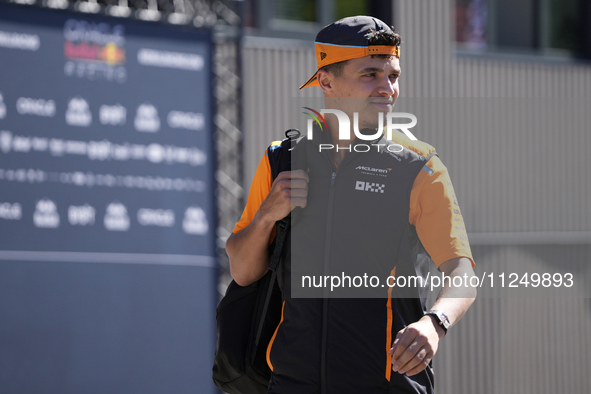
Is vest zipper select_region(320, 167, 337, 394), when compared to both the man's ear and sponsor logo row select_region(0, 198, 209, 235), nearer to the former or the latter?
the man's ear

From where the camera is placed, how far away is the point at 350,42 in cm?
199

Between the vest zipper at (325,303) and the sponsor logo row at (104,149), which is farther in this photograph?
the sponsor logo row at (104,149)

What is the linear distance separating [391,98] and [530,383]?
5.41 metres

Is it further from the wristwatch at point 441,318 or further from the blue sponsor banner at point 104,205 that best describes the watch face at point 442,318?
the blue sponsor banner at point 104,205

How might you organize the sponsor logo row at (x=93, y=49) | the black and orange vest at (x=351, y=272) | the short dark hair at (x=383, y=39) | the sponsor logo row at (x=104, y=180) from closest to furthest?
1. the black and orange vest at (x=351, y=272)
2. the short dark hair at (x=383, y=39)
3. the sponsor logo row at (x=104, y=180)
4. the sponsor logo row at (x=93, y=49)

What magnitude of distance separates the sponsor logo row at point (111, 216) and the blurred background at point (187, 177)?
14mm

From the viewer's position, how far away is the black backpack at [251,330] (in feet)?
6.65

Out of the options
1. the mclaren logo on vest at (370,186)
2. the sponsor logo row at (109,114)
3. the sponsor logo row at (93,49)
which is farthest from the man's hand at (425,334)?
the sponsor logo row at (93,49)

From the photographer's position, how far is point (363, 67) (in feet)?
6.47

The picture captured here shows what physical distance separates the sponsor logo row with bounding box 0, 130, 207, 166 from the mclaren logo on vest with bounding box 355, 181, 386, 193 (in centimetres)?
332

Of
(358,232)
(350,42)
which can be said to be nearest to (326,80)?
(350,42)

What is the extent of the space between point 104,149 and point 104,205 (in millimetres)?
406

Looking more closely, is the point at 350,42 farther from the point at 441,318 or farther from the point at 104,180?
the point at 104,180

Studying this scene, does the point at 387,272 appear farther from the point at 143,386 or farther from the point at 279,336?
the point at 143,386
